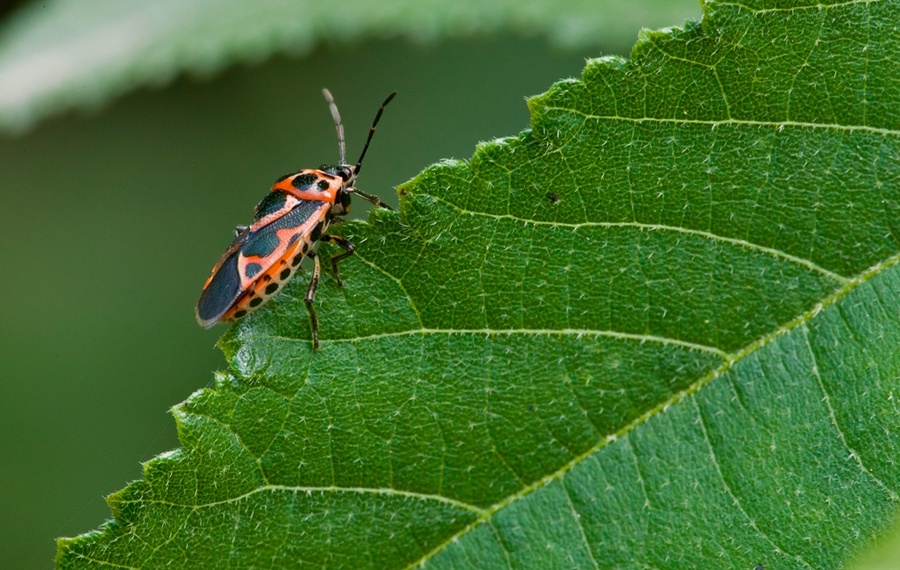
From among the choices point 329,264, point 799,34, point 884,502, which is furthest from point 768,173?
point 329,264

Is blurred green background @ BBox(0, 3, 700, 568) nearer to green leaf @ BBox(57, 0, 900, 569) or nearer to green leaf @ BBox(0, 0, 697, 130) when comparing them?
green leaf @ BBox(0, 0, 697, 130)

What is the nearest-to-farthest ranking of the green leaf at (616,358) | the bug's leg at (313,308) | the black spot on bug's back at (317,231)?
the green leaf at (616,358) → the bug's leg at (313,308) → the black spot on bug's back at (317,231)

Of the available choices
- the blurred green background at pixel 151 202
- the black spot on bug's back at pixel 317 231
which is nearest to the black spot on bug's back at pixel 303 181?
the black spot on bug's back at pixel 317 231

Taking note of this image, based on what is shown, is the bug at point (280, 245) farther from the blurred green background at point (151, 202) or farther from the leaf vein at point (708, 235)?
the blurred green background at point (151, 202)

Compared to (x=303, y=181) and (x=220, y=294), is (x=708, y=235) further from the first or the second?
(x=303, y=181)

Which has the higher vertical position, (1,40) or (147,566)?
(1,40)

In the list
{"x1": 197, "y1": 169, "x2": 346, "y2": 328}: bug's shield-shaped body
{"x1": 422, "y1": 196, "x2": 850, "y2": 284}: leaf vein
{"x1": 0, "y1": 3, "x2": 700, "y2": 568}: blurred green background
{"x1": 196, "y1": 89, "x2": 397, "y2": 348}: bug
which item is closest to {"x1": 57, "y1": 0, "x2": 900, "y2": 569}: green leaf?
{"x1": 422, "y1": 196, "x2": 850, "y2": 284}: leaf vein

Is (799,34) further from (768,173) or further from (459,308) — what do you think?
(459,308)

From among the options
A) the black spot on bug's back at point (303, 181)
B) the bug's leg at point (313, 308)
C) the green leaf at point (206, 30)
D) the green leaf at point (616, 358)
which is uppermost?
the green leaf at point (206, 30)
